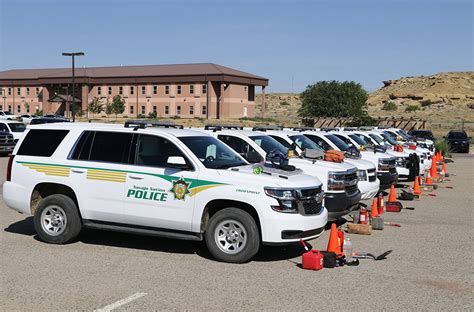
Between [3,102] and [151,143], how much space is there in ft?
311

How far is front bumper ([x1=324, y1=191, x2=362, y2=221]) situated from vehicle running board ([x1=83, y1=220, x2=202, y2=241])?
268 cm

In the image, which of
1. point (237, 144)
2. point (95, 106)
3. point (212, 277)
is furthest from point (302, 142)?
point (95, 106)

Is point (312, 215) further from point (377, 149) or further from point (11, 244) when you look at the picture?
point (377, 149)

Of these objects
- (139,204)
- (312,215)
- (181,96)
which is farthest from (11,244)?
(181,96)

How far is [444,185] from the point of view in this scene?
19.3 metres

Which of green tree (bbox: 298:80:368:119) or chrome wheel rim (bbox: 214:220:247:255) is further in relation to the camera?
green tree (bbox: 298:80:368:119)

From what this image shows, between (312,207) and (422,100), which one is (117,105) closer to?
(422,100)

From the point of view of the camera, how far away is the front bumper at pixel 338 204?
391 inches

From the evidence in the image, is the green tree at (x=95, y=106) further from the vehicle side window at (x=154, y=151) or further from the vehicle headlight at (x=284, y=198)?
the vehicle headlight at (x=284, y=198)

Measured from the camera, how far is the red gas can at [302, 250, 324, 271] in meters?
7.64

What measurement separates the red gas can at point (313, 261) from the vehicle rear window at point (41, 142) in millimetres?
4219

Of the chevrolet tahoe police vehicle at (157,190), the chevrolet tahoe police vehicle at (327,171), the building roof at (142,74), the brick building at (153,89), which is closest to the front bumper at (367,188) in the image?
the chevrolet tahoe police vehicle at (327,171)

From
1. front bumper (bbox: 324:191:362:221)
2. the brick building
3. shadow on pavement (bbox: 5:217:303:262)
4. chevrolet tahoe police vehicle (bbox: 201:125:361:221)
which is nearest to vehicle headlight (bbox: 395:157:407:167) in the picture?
chevrolet tahoe police vehicle (bbox: 201:125:361:221)

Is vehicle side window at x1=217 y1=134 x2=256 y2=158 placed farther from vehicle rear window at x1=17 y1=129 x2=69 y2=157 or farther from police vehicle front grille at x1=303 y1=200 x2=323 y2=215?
vehicle rear window at x1=17 y1=129 x2=69 y2=157
